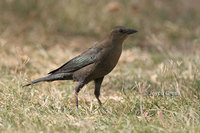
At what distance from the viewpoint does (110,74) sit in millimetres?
5648

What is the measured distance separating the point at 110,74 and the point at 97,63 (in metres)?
1.56

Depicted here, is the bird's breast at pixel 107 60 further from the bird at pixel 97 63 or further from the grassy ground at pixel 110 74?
the grassy ground at pixel 110 74

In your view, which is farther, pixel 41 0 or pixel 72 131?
pixel 41 0

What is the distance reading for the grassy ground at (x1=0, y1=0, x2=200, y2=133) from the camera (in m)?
3.38

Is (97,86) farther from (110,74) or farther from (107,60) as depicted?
(110,74)

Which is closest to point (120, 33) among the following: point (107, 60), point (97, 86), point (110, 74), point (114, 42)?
point (114, 42)

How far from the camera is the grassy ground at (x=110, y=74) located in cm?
338

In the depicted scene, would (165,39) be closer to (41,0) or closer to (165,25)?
(165,25)

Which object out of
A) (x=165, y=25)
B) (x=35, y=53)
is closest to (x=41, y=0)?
(x=35, y=53)

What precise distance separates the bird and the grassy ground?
247mm

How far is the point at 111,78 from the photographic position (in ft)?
17.2

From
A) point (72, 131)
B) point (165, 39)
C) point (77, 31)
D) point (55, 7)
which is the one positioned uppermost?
point (55, 7)

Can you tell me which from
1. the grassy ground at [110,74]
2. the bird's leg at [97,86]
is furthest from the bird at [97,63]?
the grassy ground at [110,74]

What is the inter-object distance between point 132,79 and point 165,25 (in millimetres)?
4154
